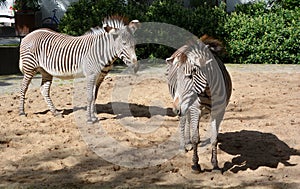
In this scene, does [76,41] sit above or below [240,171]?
above

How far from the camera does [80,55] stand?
825 cm

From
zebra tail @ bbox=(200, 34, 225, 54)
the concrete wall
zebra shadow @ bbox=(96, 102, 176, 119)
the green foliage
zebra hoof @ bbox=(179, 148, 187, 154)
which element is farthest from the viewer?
the green foliage

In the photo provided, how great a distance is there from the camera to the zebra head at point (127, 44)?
766 centimetres

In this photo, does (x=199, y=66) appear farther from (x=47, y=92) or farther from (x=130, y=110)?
(x=47, y=92)

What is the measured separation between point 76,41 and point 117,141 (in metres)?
2.29

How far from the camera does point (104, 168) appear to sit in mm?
6004

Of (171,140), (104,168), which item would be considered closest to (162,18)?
(171,140)

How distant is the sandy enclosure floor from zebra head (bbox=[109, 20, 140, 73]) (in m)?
1.03

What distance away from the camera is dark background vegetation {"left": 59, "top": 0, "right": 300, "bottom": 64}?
51.6 feet

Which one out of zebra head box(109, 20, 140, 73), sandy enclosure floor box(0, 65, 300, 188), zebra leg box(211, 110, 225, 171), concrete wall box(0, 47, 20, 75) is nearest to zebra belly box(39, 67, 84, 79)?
sandy enclosure floor box(0, 65, 300, 188)

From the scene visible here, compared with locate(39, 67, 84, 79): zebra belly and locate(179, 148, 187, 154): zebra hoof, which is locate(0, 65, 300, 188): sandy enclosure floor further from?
locate(39, 67, 84, 79): zebra belly

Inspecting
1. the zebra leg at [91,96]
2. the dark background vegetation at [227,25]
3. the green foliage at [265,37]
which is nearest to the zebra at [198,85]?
the zebra leg at [91,96]

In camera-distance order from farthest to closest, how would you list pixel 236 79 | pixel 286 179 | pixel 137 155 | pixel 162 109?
1. pixel 236 79
2. pixel 162 109
3. pixel 137 155
4. pixel 286 179

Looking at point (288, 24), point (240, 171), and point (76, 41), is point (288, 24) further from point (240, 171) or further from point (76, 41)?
point (240, 171)
